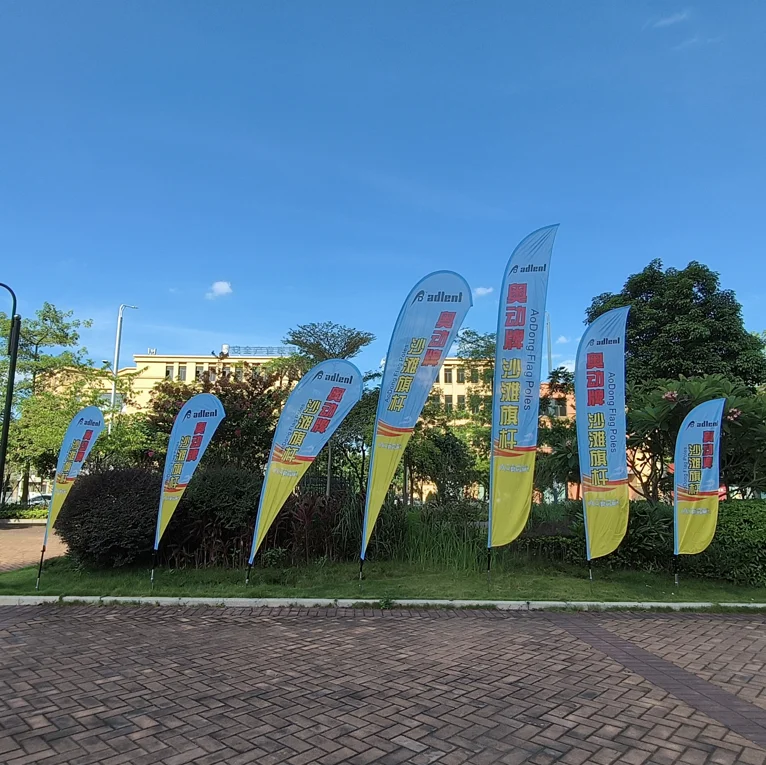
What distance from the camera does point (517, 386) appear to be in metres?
9.28

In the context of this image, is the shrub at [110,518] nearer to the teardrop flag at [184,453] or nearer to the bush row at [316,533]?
the bush row at [316,533]

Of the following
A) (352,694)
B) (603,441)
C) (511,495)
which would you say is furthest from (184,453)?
(603,441)

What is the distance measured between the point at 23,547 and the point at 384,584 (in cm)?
1086

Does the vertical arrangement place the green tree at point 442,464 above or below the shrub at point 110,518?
above

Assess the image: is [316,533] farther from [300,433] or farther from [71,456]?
[71,456]

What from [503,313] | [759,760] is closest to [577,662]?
[759,760]

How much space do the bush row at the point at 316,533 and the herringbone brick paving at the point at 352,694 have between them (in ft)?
9.14

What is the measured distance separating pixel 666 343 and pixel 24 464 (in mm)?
27390

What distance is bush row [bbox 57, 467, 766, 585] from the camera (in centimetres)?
1041

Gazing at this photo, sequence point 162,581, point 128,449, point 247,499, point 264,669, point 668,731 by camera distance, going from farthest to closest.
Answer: point 128,449
point 247,499
point 162,581
point 264,669
point 668,731

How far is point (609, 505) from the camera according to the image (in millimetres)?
9328

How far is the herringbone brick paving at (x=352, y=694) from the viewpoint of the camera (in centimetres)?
375

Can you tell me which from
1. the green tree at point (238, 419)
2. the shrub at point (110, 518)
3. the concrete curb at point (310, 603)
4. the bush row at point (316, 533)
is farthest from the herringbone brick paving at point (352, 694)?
the green tree at point (238, 419)

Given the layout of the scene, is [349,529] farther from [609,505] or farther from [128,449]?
[128,449]
